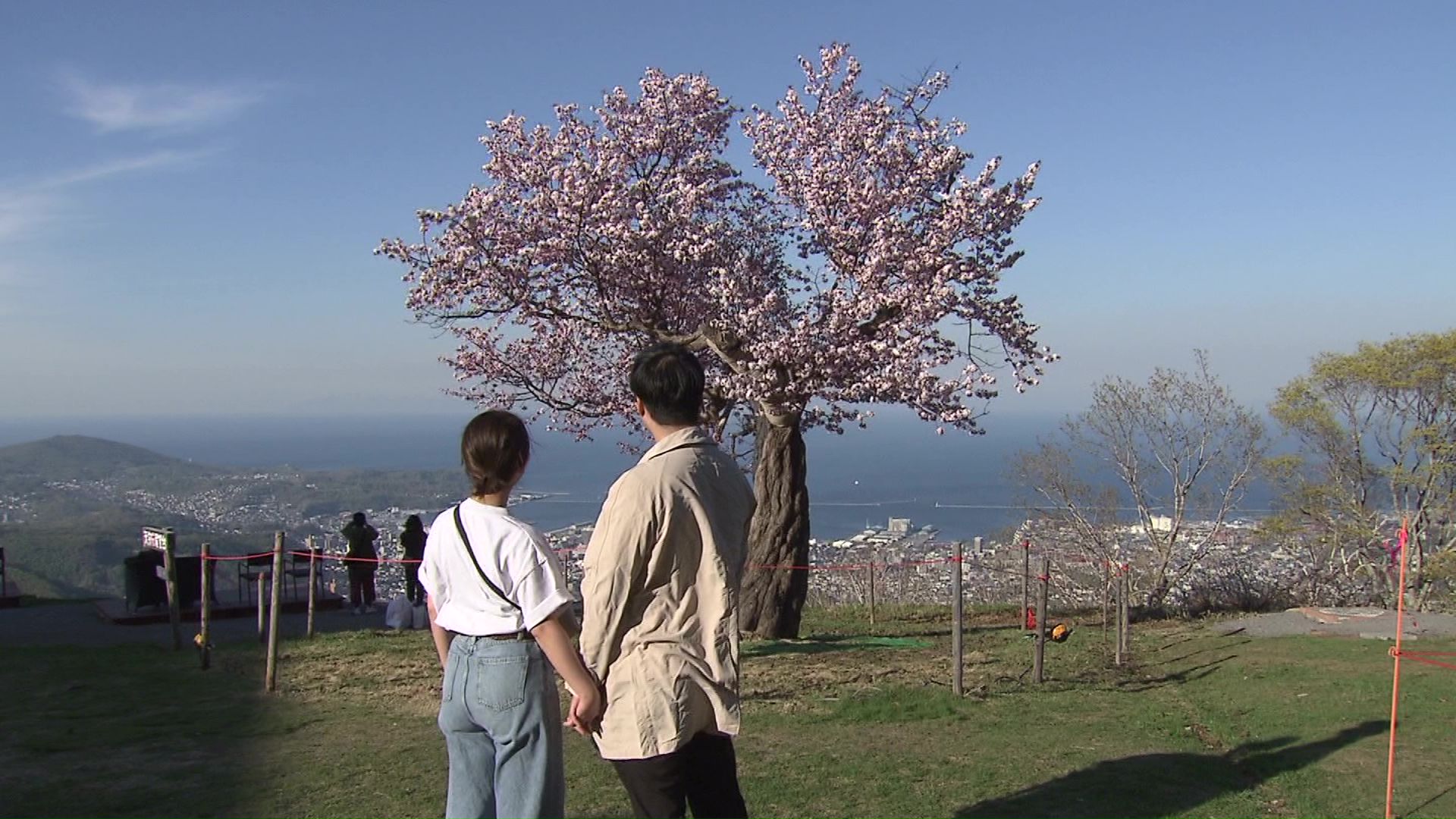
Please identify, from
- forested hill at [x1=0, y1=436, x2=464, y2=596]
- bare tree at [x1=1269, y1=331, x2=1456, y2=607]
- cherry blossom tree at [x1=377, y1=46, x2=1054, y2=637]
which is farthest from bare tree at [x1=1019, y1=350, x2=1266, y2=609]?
forested hill at [x1=0, y1=436, x2=464, y2=596]

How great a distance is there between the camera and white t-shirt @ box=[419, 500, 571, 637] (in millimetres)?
3535

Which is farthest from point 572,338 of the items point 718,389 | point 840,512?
point 840,512

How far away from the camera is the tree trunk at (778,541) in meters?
13.0

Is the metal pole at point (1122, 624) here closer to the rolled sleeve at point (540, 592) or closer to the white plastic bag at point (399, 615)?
the rolled sleeve at point (540, 592)

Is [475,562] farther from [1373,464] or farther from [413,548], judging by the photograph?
[1373,464]

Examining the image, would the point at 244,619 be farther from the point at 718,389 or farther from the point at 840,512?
the point at 840,512

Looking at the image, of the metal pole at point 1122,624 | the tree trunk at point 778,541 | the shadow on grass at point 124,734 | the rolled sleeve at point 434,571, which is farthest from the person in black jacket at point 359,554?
the rolled sleeve at point 434,571

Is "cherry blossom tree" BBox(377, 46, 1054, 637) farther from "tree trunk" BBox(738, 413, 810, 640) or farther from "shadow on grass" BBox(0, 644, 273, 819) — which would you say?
"shadow on grass" BBox(0, 644, 273, 819)

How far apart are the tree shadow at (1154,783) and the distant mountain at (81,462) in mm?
57534

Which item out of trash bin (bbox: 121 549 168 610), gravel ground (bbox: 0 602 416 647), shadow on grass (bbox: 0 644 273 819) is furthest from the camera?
trash bin (bbox: 121 549 168 610)

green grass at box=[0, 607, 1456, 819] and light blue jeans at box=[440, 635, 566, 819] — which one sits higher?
light blue jeans at box=[440, 635, 566, 819]

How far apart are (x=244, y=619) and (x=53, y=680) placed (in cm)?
541

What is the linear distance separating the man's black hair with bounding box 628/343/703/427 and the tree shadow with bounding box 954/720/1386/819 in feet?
10.8

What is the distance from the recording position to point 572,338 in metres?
14.7
